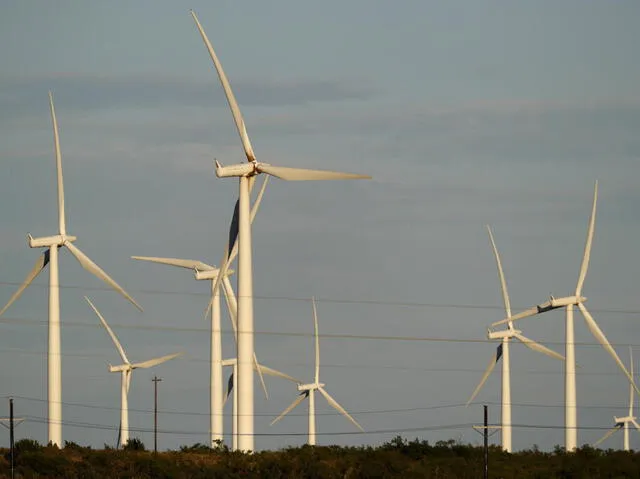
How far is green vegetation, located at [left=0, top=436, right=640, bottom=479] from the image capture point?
120 m

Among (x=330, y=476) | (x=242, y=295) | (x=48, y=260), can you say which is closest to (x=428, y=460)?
(x=330, y=476)

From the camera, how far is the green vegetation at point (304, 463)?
120 metres

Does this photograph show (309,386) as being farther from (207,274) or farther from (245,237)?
(245,237)

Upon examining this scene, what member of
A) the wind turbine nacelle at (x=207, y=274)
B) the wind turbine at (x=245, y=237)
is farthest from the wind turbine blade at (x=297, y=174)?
the wind turbine nacelle at (x=207, y=274)

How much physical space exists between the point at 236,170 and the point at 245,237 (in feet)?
16.9

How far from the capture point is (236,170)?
4761 inches

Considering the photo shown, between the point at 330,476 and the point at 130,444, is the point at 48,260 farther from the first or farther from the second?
the point at 330,476

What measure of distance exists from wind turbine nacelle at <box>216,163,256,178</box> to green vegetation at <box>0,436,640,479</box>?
62.5 feet

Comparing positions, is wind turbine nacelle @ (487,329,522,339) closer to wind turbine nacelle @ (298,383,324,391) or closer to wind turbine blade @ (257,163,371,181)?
wind turbine nacelle @ (298,383,324,391)

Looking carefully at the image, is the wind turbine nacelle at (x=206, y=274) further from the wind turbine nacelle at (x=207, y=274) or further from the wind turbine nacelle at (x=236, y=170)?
the wind turbine nacelle at (x=236, y=170)

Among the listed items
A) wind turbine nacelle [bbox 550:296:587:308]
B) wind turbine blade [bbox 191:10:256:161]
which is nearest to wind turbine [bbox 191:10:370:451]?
wind turbine blade [bbox 191:10:256:161]

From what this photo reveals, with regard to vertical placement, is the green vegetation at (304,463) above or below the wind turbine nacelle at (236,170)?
below

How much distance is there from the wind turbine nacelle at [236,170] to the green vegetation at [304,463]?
1904cm

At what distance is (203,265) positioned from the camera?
16288 centimetres
